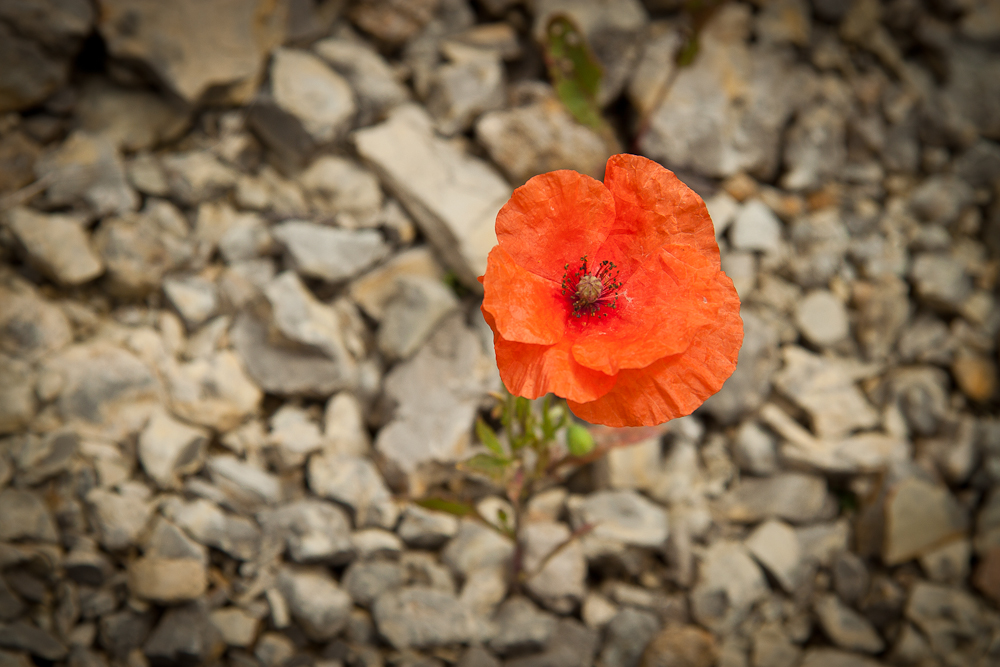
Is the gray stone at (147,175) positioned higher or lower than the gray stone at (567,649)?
higher

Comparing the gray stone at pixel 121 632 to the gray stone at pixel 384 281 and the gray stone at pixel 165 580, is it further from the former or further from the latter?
the gray stone at pixel 384 281

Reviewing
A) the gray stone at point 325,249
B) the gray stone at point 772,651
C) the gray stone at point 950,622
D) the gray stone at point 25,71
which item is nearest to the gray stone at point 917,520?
the gray stone at point 950,622

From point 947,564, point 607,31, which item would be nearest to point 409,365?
point 607,31

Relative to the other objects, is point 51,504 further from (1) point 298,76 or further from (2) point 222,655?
(1) point 298,76

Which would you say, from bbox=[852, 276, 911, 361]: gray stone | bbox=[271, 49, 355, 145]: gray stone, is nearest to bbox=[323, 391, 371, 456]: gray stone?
bbox=[271, 49, 355, 145]: gray stone

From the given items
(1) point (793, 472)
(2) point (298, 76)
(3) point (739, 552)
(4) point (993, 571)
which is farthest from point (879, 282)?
(2) point (298, 76)

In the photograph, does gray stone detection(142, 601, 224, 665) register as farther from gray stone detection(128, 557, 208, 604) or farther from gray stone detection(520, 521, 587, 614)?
gray stone detection(520, 521, 587, 614)

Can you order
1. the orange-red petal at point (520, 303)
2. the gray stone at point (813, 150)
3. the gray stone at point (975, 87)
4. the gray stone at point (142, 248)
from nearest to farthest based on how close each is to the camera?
the orange-red petal at point (520, 303), the gray stone at point (142, 248), the gray stone at point (813, 150), the gray stone at point (975, 87)
